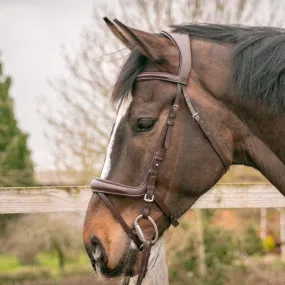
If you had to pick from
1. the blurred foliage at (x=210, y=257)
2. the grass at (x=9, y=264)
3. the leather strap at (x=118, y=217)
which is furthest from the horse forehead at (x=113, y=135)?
the grass at (x=9, y=264)

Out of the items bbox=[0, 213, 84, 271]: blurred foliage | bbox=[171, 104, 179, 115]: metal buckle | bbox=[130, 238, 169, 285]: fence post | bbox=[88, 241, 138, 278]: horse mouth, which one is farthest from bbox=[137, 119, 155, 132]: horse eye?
bbox=[0, 213, 84, 271]: blurred foliage

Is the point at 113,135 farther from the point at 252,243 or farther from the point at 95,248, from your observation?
the point at 252,243

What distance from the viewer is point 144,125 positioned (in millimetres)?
2324

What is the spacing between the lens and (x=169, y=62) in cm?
242

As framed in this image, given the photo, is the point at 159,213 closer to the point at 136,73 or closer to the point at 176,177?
the point at 176,177

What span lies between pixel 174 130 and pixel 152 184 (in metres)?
0.30

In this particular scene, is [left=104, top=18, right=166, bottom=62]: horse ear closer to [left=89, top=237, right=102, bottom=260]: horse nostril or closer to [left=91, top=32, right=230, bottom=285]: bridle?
[left=91, top=32, right=230, bottom=285]: bridle

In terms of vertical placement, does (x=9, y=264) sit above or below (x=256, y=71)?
below

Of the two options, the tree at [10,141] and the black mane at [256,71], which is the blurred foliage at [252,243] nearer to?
the tree at [10,141]

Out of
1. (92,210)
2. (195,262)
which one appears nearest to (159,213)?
(92,210)

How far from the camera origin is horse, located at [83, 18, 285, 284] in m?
2.30

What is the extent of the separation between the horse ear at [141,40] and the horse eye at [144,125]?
32 cm

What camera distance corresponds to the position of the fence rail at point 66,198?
3.38m

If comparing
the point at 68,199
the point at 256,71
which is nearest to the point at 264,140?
the point at 256,71
